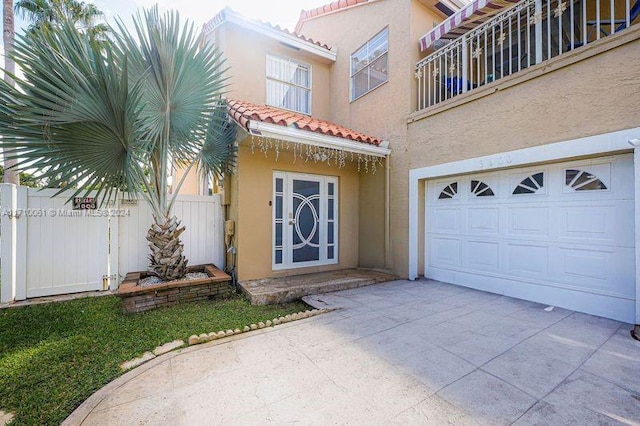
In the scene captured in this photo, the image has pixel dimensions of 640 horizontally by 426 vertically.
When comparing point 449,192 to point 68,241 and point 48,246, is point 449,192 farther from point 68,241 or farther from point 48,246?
point 48,246

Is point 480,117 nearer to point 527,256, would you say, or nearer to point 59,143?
point 527,256

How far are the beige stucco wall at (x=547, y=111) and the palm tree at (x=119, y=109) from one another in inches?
199

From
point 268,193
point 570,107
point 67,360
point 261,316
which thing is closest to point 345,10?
point 268,193

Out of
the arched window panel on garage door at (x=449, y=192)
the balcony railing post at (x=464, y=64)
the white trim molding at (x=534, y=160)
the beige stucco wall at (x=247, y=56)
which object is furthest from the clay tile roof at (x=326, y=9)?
the arched window panel on garage door at (x=449, y=192)

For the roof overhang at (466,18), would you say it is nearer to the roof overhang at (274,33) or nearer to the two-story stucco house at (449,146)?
the two-story stucco house at (449,146)

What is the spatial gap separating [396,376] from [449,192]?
511cm

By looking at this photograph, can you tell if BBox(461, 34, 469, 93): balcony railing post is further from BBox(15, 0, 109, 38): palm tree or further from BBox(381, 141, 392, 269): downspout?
BBox(15, 0, 109, 38): palm tree

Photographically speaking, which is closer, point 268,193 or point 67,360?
point 67,360

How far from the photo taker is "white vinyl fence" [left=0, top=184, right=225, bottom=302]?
541 centimetres

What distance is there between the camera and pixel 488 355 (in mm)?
3412

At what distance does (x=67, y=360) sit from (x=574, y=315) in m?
7.53

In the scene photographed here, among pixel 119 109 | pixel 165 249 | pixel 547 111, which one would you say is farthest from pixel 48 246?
pixel 547 111

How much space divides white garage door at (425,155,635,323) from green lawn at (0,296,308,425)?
4.08 metres

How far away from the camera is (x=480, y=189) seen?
20.7ft
